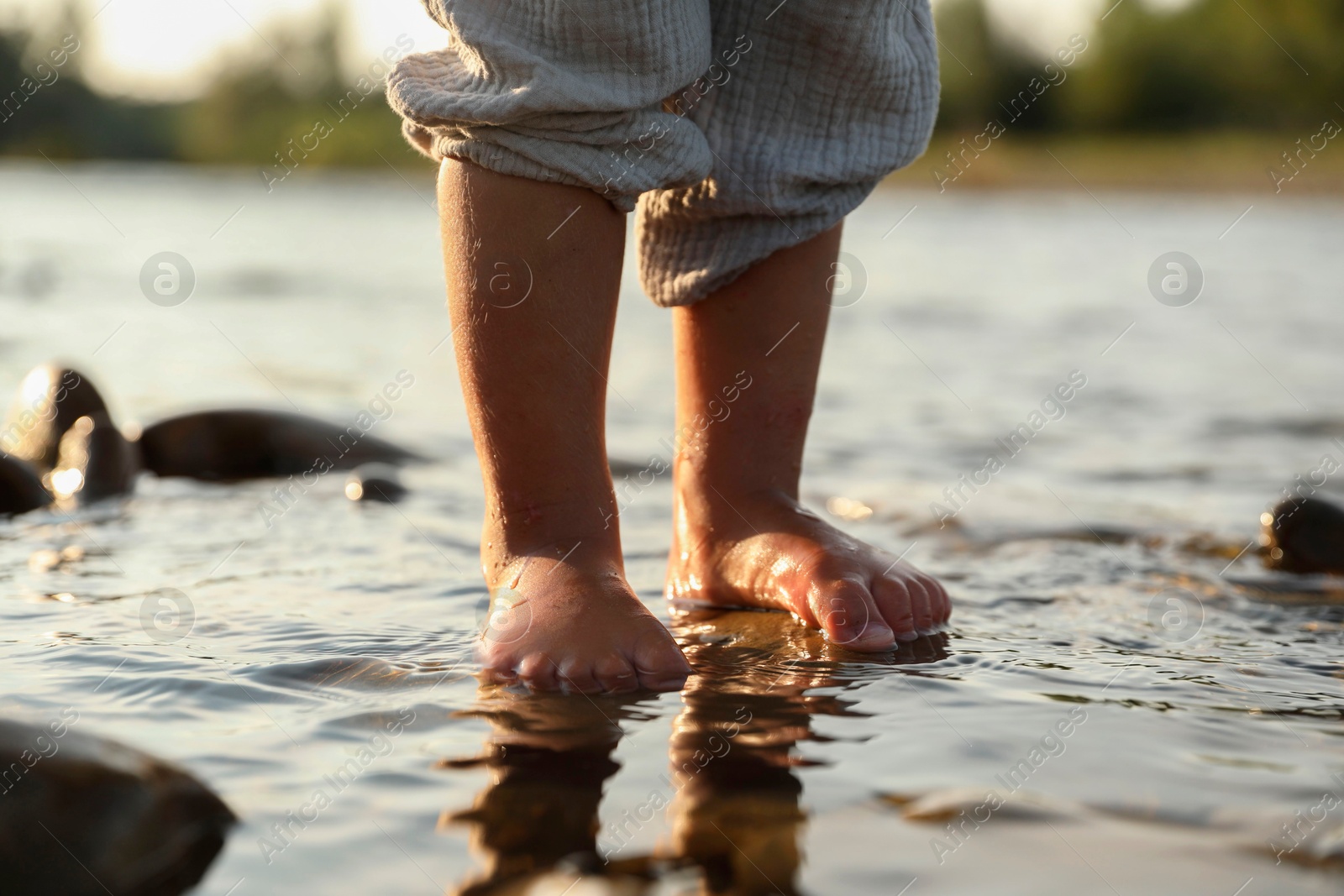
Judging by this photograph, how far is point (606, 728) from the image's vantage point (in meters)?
1.29

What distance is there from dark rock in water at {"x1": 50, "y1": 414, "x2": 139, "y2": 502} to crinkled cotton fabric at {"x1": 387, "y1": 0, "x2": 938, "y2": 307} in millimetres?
1229

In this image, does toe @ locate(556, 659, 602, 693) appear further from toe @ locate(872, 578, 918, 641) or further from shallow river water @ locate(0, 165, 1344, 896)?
toe @ locate(872, 578, 918, 641)

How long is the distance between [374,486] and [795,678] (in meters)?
1.35

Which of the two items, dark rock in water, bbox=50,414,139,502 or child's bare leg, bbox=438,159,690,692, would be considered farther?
dark rock in water, bbox=50,414,139,502

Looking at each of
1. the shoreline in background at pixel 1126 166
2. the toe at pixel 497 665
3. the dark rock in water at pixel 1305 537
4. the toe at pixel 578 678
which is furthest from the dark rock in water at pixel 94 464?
the shoreline in background at pixel 1126 166

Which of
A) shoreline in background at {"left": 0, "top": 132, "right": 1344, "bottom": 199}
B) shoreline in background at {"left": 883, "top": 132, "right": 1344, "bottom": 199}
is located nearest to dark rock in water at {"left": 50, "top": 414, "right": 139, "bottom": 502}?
shoreline in background at {"left": 0, "top": 132, "right": 1344, "bottom": 199}

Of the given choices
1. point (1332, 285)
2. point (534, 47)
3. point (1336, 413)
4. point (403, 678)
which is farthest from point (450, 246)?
point (1332, 285)

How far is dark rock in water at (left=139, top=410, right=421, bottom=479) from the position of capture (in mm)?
2822

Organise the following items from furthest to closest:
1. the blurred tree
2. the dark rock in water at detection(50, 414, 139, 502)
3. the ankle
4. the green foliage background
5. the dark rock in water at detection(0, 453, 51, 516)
A: the blurred tree < the green foliage background < the dark rock in water at detection(50, 414, 139, 502) < the dark rock in water at detection(0, 453, 51, 516) < the ankle

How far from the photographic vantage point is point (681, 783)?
1.14 metres

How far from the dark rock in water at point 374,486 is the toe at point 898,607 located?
1.18 m

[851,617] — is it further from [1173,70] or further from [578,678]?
[1173,70]

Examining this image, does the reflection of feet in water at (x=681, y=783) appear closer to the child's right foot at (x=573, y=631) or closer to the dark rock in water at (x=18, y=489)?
the child's right foot at (x=573, y=631)

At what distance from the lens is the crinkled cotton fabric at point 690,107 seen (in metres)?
1.50
